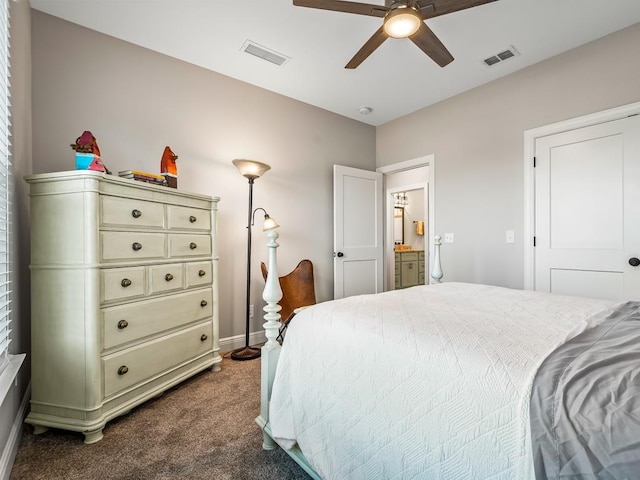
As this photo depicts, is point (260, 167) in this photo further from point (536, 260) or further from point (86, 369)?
point (536, 260)

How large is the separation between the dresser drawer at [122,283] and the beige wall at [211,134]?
1.05m

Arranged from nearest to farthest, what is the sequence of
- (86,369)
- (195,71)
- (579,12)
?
(86,369) < (579,12) < (195,71)

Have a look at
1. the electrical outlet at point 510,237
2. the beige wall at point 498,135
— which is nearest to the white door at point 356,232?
the beige wall at point 498,135

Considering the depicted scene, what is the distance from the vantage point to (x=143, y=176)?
82.4 inches

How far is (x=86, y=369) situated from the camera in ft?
5.42

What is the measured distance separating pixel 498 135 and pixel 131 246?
3.33 metres

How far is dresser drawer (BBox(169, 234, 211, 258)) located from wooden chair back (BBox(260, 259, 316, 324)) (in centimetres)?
77

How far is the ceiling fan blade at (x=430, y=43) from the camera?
1.85 m

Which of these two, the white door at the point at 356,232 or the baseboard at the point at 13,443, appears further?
the white door at the point at 356,232

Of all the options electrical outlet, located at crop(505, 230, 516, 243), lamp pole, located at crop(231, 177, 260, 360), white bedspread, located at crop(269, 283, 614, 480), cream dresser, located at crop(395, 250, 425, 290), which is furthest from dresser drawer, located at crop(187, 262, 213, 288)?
cream dresser, located at crop(395, 250, 425, 290)

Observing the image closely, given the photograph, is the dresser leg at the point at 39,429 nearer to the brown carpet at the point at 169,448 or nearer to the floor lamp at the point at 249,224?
the brown carpet at the point at 169,448

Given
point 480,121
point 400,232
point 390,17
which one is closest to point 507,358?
point 390,17

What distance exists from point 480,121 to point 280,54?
211 cm

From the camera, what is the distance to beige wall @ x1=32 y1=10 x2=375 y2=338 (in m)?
2.26
